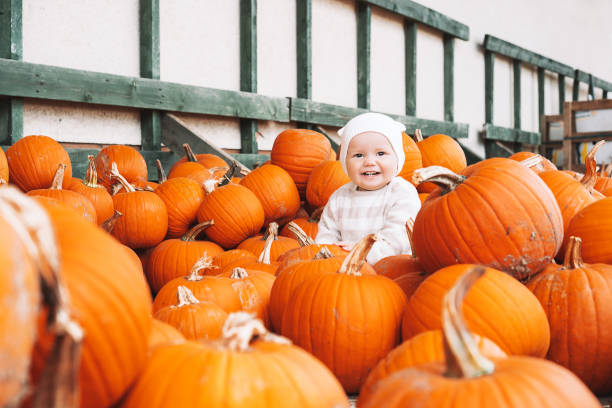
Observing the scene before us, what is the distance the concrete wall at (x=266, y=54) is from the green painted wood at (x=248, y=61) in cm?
6

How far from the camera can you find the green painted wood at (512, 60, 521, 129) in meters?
11.0

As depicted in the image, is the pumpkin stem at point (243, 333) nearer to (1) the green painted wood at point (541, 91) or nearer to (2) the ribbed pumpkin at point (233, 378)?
(2) the ribbed pumpkin at point (233, 378)

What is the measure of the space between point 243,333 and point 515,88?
1127 centimetres

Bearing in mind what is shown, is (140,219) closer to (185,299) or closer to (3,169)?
(3,169)

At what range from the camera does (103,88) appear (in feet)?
13.4

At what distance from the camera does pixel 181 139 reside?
4.48 m

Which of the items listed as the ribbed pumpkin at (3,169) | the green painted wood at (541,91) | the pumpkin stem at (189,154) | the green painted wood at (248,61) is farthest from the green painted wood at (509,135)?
the ribbed pumpkin at (3,169)

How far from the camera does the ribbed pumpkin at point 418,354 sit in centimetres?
94

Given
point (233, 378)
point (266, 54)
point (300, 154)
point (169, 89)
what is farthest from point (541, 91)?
point (233, 378)

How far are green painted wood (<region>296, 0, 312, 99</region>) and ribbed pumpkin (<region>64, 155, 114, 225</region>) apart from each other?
3.51m

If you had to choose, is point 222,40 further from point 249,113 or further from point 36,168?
point 36,168

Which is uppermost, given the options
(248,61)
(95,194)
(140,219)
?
(248,61)

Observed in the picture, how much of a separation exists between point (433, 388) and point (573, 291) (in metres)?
0.83

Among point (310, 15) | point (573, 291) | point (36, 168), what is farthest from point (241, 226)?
point (310, 15)
